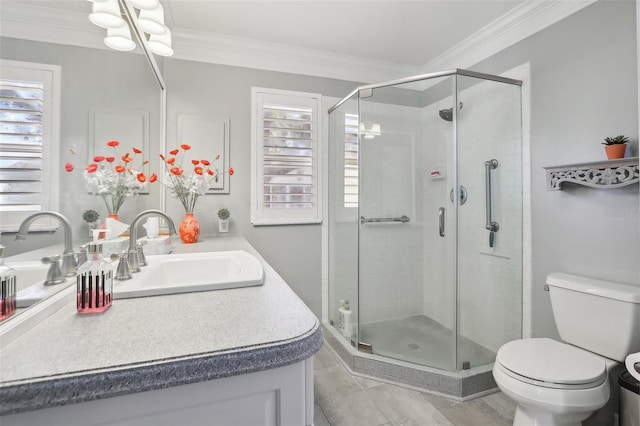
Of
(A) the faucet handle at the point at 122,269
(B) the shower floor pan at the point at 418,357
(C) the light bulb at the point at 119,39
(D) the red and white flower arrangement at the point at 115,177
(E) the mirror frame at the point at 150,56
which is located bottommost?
(B) the shower floor pan at the point at 418,357

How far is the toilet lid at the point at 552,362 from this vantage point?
1337 mm

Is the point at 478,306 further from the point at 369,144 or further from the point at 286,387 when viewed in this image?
the point at 286,387

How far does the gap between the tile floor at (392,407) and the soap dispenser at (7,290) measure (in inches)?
60.3

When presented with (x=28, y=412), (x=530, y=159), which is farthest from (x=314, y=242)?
(x=28, y=412)

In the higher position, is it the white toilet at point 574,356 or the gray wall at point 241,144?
the gray wall at point 241,144

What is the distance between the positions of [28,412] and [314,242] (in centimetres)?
232

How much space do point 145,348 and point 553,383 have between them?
1.61 m

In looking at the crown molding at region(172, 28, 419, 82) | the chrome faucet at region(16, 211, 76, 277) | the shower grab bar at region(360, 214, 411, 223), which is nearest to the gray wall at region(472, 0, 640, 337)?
the shower grab bar at region(360, 214, 411, 223)

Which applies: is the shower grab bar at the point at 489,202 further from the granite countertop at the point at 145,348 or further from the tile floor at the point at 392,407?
the granite countertop at the point at 145,348

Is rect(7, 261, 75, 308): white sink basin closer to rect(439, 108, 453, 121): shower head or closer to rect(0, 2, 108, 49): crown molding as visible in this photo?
rect(0, 2, 108, 49): crown molding

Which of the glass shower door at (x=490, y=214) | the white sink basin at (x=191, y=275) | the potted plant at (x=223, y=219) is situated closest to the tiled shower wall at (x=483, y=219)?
the glass shower door at (x=490, y=214)

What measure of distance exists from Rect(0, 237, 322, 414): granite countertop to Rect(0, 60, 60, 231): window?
0.88 ft

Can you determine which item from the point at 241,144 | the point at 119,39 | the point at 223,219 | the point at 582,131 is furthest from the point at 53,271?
the point at 582,131

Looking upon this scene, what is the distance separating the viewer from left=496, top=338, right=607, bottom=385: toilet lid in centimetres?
134
